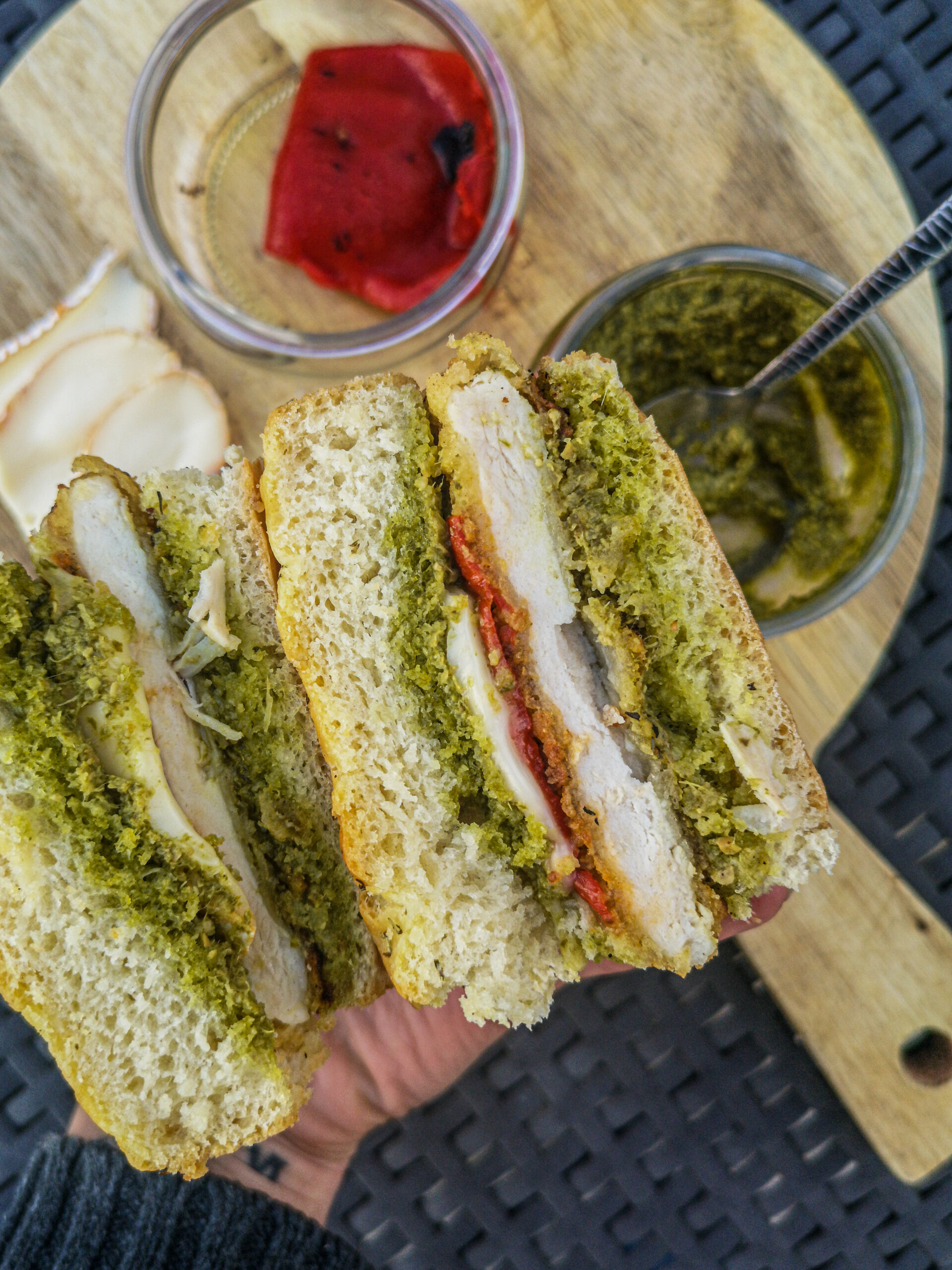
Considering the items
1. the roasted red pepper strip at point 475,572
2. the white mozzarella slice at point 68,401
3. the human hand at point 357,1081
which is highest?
the white mozzarella slice at point 68,401

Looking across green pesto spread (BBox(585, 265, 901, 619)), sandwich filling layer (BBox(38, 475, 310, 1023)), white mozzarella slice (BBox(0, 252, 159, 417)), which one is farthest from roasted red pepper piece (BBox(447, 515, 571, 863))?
white mozzarella slice (BBox(0, 252, 159, 417))

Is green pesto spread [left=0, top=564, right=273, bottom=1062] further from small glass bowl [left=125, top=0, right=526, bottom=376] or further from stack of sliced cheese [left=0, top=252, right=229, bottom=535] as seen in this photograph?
small glass bowl [left=125, top=0, right=526, bottom=376]

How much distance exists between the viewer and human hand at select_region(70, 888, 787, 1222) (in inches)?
85.3

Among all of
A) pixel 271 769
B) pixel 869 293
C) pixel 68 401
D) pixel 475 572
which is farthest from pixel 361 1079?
pixel 869 293

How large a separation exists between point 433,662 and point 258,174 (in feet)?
4.38

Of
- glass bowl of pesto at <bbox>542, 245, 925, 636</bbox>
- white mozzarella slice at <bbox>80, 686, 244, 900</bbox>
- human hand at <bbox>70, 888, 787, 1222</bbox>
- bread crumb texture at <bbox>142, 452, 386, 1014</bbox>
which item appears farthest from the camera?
human hand at <bbox>70, 888, 787, 1222</bbox>

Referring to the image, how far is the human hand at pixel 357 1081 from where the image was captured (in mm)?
2166

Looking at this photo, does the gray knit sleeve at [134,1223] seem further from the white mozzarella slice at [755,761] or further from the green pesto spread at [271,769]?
the white mozzarella slice at [755,761]

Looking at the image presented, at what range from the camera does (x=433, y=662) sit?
1.46 m

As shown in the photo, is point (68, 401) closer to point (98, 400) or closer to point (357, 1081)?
point (98, 400)

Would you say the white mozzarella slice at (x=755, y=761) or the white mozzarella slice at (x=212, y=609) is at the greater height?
the white mozzarella slice at (x=212, y=609)

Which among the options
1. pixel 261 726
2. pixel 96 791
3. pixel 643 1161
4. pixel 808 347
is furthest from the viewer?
pixel 643 1161

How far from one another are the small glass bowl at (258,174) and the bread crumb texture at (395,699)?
1.81 ft

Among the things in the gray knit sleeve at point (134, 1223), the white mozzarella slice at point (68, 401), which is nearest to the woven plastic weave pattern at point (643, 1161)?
the gray knit sleeve at point (134, 1223)
